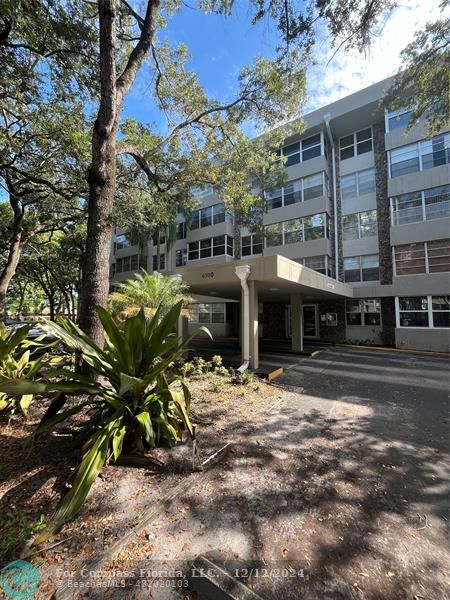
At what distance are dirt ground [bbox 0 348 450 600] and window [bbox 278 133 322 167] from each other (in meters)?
16.7

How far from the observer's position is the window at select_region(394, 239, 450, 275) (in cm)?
1284

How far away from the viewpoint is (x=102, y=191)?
14.9 feet

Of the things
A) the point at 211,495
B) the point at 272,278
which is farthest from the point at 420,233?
the point at 211,495

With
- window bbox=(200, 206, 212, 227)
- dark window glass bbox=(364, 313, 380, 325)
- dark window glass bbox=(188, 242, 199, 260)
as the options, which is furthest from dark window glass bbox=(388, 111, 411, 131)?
dark window glass bbox=(188, 242, 199, 260)

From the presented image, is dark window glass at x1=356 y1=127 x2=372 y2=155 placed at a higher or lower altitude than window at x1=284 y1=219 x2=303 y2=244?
higher

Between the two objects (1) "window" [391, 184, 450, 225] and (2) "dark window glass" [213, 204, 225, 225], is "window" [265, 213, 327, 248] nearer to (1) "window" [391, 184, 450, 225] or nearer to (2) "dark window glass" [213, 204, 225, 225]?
(1) "window" [391, 184, 450, 225]

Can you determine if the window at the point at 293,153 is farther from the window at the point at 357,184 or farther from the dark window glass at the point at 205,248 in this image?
the dark window glass at the point at 205,248

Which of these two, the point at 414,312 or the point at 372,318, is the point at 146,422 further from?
the point at 372,318

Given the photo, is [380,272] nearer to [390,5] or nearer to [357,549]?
[390,5]

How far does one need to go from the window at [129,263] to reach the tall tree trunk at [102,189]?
71.6ft

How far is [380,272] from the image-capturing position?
1510 cm

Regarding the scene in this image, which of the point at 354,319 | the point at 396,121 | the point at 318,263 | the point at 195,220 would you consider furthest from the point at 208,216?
the point at 354,319

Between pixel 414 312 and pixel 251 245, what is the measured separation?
11.1 meters

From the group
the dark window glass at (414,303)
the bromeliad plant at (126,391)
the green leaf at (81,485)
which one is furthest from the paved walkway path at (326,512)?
the dark window glass at (414,303)
